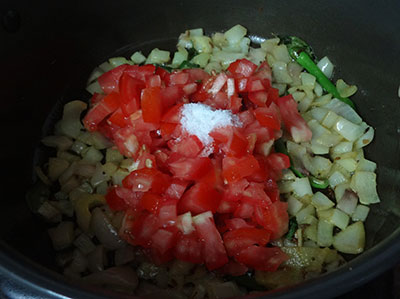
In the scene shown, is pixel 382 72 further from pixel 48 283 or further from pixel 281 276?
pixel 48 283

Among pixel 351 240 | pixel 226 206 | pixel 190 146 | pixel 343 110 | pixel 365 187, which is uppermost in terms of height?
pixel 190 146

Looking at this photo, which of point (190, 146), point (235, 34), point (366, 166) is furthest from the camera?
point (235, 34)

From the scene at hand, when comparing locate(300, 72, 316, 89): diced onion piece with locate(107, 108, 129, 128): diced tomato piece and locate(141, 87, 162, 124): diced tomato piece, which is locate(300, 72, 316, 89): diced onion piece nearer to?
locate(141, 87, 162, 124): diced tomato piece

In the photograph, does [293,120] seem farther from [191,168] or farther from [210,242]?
[210,242]

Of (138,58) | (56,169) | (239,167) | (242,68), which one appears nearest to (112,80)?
(138,58)

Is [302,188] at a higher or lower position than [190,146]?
lower

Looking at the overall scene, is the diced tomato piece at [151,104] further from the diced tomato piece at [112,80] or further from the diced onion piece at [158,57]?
the diced onion piece at [158,57]

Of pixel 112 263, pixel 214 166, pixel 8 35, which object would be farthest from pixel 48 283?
pixel 8 35
